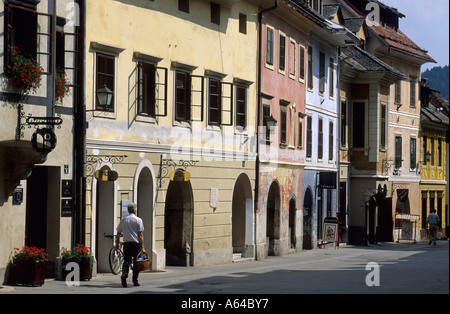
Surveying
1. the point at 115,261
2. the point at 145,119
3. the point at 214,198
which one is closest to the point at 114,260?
the point at 115,261

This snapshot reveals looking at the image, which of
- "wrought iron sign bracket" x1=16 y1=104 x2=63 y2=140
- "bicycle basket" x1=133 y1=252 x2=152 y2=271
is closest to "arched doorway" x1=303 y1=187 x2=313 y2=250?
"bicycle basket" x1=133 y1=252 x2=152 y2=271

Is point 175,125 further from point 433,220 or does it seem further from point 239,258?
point 433,220

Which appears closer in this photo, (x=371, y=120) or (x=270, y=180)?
(x=270, y=180)

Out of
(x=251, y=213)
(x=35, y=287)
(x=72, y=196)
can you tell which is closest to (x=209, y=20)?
(x=251, y=213)

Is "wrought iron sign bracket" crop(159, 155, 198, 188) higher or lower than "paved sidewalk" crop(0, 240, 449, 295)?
higher

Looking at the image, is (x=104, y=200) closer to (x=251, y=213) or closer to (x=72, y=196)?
(x=72, y=196)

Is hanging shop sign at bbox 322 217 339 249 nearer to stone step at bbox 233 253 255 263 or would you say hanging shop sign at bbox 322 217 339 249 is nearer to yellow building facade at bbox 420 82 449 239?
stone step at bbox 233 253 255 263

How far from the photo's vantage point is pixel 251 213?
33.5 meters

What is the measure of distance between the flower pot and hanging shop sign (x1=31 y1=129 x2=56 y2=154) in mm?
2350

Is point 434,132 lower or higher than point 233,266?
higher

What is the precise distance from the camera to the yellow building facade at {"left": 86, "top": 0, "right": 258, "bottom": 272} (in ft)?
79.0

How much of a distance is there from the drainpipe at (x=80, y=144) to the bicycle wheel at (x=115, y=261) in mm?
1199

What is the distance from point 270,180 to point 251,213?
261 centimetres
